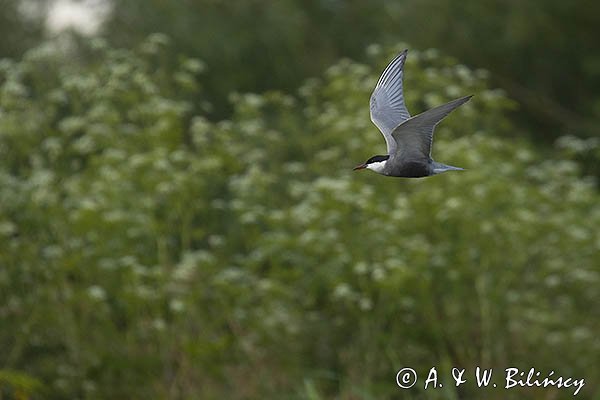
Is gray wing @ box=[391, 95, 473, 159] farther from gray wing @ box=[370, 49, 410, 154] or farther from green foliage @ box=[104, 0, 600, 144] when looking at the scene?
green foliage @ box=[104, 0, 600, 144]

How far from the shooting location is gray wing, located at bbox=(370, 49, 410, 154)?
2.05 meters

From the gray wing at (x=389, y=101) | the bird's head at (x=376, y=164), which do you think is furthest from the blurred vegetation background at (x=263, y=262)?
the bird's head at (x=376, y=164)

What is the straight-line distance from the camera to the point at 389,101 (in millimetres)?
2150

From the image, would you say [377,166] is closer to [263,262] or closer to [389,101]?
[389,101]

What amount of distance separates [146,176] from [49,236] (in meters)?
0.56

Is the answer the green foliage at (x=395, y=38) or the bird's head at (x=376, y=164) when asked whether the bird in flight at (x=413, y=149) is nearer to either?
the bird's head at (x=376, y=164)

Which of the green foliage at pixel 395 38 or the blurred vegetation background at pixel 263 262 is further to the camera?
the green foliage at pixel 395 38

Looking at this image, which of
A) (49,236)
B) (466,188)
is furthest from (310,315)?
(49,236)

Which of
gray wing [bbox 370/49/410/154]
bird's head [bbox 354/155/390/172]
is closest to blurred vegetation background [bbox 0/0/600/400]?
gray wing [bbox 370/49/410/154]

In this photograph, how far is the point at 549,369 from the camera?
17.5 feet

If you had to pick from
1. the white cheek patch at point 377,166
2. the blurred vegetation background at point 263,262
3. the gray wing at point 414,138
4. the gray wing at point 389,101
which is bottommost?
the white cheek patch at point 377,166

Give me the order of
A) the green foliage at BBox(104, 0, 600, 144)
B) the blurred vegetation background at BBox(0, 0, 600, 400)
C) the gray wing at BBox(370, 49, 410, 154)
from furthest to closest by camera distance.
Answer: the green foliage at BBox(104, 0, 600, 144)
the blurred vegetation background at BBox(0, 0, 600, 400)
the gray wing at BBox(370, 49, 410, 154)

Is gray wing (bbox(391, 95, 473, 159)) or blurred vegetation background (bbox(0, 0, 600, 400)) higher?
blurred vegetation background (bbox(0, 0, 600, 400))

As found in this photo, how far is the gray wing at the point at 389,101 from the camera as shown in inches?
80.9
